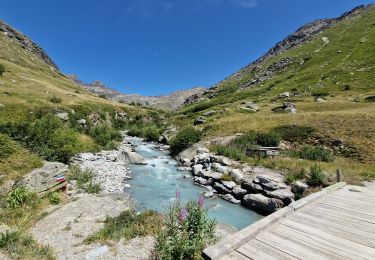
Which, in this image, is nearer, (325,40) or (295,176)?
(295,176)

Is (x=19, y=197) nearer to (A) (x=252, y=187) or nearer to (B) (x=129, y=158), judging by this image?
(A) (x=252, y=187)

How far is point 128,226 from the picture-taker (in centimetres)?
1181

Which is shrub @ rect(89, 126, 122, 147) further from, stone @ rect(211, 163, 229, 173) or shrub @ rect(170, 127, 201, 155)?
stone @ rect(211, 163, 229, 173)

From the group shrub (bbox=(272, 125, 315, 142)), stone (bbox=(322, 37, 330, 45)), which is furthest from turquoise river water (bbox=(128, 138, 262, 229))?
stone (bbox=(322, 37, 330, 45))

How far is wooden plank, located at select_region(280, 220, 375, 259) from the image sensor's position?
22.9 ft

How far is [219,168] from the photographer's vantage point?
24.4 m

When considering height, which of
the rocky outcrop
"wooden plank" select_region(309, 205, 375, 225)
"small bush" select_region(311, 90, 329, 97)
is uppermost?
the rocky outcrop

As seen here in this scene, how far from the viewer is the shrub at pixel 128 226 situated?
10.9 meters

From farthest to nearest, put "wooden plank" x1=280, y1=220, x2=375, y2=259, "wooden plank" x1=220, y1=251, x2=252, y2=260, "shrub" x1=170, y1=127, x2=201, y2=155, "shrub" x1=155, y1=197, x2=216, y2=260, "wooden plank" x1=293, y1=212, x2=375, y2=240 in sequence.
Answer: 1. "shrub" x1=170, y1=127, x2=201, y2=155
2. "wooden plank" x1=293, y1=212, x2=375, y2=240
3. "shrub" x1=155, y1=197, x2=216, y2=260
4. "wooden plank" x1=280, y1=220, x2=375, y2=259
5. "wooden plank" x1=220, y1=251, x2=252, y2=260

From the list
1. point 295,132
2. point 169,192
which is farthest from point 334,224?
point 295,132

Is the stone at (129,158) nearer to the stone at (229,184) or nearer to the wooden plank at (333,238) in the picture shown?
the stone at (229,184)

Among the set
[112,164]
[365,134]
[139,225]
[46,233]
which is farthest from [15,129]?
[365,134]

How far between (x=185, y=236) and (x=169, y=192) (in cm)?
1199

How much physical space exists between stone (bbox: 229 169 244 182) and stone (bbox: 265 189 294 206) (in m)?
3.54
